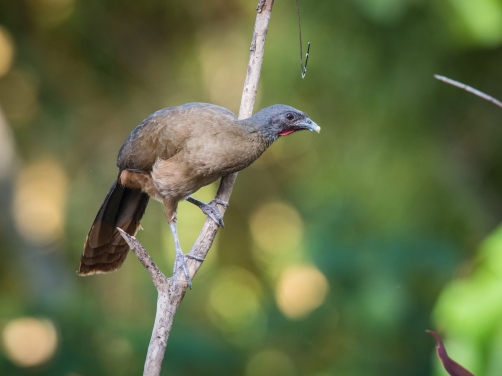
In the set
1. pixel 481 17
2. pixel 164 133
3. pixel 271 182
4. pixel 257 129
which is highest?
pixel 481 17

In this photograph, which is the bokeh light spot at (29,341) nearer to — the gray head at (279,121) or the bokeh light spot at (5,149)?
the bokeh light spot at (5,149)

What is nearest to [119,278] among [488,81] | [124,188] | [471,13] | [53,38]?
[53,38]

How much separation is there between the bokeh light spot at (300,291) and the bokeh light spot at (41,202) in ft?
7.21

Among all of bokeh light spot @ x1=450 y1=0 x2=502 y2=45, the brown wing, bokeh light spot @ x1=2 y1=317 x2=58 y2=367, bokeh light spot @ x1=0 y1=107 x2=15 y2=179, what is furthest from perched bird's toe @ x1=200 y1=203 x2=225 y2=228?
bokeh light spot @ x1=0 y1=107 x2=15 y2=179

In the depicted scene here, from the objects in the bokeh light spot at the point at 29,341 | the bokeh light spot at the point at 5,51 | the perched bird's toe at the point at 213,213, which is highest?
the bokeh light spot at the point at 5,51

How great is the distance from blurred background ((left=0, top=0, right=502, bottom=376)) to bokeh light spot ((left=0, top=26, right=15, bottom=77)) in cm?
2

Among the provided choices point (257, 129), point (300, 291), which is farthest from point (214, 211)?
point (300, 291)

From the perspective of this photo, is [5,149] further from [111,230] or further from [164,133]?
[164,133]

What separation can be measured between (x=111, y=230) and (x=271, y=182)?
10.7ft

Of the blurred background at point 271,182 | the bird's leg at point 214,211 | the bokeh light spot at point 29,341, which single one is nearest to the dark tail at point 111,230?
the bird's leg at point 214,211

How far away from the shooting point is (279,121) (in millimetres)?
2766

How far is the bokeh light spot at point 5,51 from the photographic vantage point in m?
5.50

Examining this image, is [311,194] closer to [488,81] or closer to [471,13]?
[488,81]

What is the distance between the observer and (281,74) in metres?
5.03
